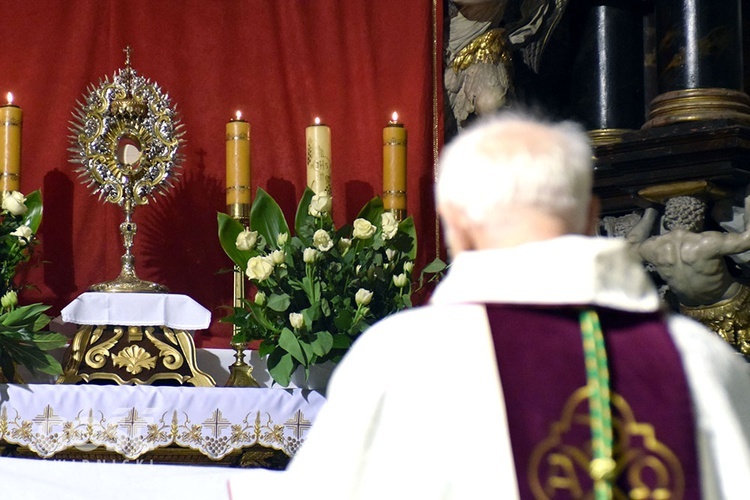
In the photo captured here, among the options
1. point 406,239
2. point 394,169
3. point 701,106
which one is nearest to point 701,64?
point 701,106

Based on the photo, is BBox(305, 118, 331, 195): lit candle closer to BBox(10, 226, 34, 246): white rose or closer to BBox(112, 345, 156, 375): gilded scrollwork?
BBox(112, 345, 156, 375): gilded scrollwork

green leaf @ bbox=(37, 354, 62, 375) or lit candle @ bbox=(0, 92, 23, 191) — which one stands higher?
lit candle @ bbox=(0, 92, 23, 191)

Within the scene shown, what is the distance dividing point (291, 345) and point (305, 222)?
1.71 ft

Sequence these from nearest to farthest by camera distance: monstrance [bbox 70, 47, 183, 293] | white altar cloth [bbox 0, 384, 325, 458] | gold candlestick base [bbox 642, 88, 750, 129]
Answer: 1. white altar cloth [bbox 0, 384, 325, 458]
2. monstrance [bbox 70, 47, 183, 293]
3. gold candlestick base [bbox 642, 88, 750, 129]

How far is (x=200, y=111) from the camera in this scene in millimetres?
4648

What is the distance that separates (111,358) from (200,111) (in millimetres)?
1286

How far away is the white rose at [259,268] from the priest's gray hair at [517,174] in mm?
1958

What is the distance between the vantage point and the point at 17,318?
348cm

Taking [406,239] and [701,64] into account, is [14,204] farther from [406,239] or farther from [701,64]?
[701,64]

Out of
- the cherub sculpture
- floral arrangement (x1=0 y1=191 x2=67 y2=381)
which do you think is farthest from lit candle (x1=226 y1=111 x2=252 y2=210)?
the cherub sculpture

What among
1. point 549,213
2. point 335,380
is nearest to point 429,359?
point 335,380

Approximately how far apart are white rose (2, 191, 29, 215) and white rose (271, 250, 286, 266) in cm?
85

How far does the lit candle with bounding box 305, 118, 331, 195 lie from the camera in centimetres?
406

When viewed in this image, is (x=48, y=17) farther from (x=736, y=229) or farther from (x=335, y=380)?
(x=335, y=380)
